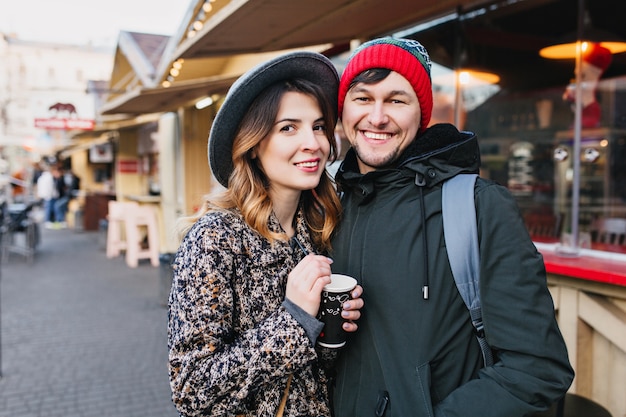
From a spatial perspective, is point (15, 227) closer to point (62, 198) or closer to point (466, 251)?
point (62, 198)

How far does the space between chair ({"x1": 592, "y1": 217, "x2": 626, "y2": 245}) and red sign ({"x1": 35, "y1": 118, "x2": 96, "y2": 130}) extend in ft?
36.0

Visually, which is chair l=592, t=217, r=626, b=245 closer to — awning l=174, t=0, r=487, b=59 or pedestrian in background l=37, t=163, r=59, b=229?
awning l=174, t=0, r=487, b=59

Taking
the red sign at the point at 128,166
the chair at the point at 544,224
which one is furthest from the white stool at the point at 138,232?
the chair at the point at 544,224

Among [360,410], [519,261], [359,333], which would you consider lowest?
[360,410]

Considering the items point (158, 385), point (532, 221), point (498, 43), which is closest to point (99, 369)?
point (158, 385)

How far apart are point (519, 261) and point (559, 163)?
5.05 meters

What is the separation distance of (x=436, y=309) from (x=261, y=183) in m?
0.72

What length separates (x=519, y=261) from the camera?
1.28 m

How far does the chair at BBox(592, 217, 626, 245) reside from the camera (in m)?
4.14

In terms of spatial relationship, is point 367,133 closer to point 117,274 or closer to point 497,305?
point 497,305

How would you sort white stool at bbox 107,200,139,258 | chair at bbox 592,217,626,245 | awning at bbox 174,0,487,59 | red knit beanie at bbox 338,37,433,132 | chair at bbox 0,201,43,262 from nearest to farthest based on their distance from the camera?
1. red knit beanie at bbox 338,37,433,132
2. awning at bbox 174,0,487,59
3. chair at bbox 592,217,626,245
4. white stool at bbox 107,200,139,258
5. chair at bbox 0,201,43,262

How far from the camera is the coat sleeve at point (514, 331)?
127cm

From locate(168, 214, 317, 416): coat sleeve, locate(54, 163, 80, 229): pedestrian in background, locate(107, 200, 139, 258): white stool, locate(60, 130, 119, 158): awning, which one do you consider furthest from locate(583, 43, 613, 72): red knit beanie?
locate(54, 163, 80, 229): pedestrian in background

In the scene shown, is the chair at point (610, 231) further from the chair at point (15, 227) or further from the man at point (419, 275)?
the chair at point (15, 227)
